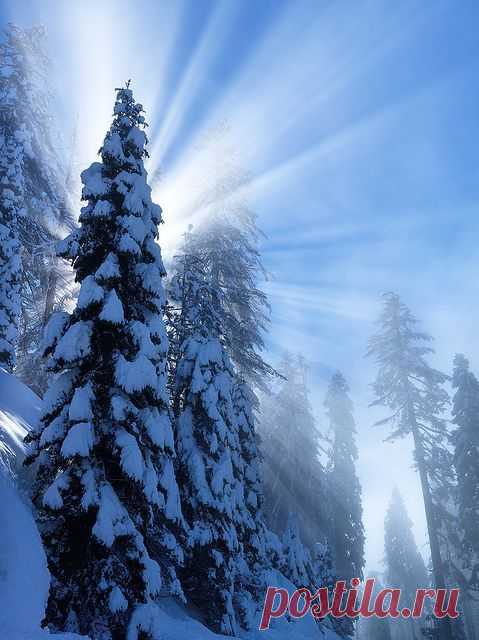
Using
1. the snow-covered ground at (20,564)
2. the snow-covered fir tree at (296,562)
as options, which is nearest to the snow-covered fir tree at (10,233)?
the snow-covered ground at (20,564)

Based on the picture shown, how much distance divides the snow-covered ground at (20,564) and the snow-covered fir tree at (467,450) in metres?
24.9

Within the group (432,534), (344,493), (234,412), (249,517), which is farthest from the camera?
(344,493)

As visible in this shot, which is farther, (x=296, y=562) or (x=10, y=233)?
(x=296, y=562)

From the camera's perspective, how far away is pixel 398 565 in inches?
2223

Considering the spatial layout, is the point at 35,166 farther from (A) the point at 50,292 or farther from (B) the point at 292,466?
(B) the point at 292,466

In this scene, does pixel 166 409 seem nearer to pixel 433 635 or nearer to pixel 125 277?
pixel 125 277

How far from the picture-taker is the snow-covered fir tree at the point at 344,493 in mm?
34031

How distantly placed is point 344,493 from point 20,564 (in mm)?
33040

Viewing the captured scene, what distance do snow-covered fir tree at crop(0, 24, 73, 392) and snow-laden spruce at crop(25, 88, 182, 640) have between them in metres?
10.9

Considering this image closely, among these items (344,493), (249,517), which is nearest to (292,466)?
(344,493)

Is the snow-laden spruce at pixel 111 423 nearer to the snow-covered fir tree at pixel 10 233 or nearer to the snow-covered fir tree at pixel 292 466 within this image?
the snow-covered fir tree at pixel 10 233

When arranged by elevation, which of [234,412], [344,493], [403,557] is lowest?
[234,412]

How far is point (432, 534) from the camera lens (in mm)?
21953

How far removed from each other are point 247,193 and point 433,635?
74.1ft
